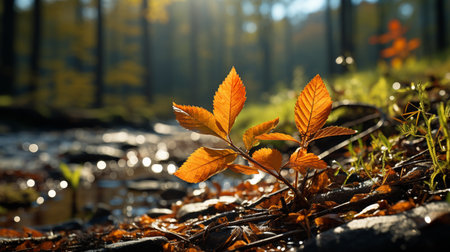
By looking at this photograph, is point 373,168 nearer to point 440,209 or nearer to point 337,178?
point 337,178

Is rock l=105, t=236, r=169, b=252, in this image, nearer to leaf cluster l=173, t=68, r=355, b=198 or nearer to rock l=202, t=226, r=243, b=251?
rock l=202, t=226, r=243, b=251

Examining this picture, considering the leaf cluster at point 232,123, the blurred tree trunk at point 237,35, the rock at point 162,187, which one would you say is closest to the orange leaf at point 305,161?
the leaf cluster at point 232,123

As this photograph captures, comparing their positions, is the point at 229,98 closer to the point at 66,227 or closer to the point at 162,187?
the point at 66,227

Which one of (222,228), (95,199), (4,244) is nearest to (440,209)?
(222,228)

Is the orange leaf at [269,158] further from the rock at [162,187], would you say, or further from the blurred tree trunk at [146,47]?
the blurred tree trunk at [146,47]

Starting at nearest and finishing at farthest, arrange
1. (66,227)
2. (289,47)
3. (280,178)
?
(280,178) < (66,227) < (289,47)

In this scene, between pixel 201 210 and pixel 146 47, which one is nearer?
pixel 201 210

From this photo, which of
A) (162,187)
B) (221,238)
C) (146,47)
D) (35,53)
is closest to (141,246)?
(221,238)

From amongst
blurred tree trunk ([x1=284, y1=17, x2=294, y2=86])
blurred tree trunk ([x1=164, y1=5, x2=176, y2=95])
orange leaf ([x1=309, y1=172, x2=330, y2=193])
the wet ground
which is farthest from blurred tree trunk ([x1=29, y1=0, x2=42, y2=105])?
blurred tree trunk ([x1=284, y1=17, x2=294, y2=86])
